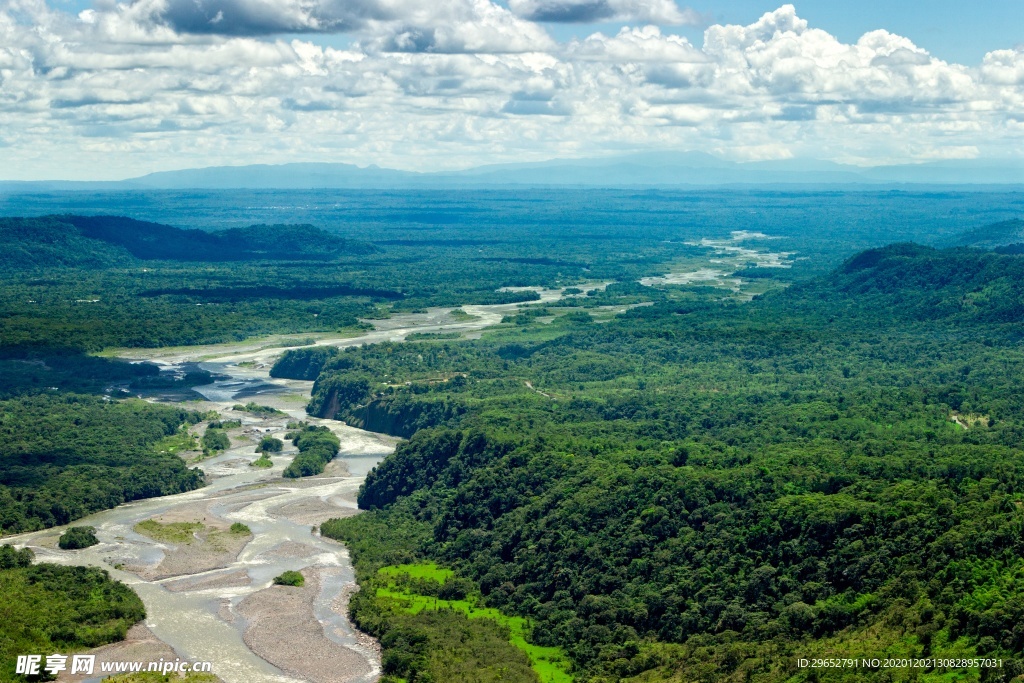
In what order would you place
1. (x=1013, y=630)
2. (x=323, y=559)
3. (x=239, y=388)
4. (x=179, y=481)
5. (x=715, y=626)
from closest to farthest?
(x=1013, y=630) → (x=715, y=626) → (x=323, y=559) → (x=179, y=481) → (x=239, y=388)

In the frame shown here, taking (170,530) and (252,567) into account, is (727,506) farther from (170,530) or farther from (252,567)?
(170,530)

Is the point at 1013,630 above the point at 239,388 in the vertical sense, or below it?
Result: above

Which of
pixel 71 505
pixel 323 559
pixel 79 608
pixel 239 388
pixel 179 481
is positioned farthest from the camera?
pixel 239 388

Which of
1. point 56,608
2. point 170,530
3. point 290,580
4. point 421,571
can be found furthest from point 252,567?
point 56,608

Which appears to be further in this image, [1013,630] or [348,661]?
[348,661]

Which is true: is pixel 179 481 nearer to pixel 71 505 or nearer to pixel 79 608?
pixel 71 505

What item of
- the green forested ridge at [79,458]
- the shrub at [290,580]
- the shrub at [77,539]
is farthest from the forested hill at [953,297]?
the shrub at [77,539]

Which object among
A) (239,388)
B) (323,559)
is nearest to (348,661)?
(323,559)
